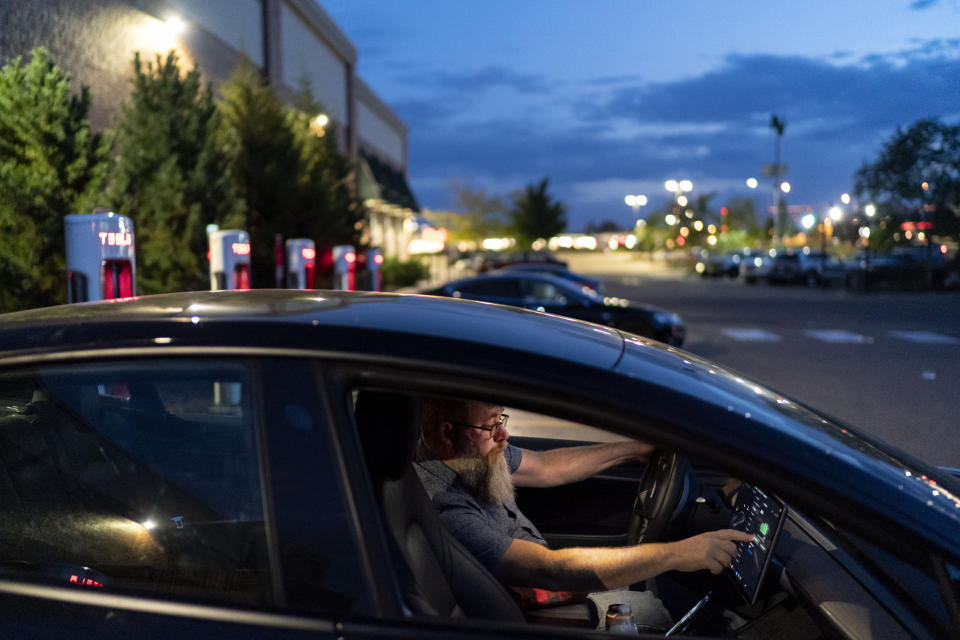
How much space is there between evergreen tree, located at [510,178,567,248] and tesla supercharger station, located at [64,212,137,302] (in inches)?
3362

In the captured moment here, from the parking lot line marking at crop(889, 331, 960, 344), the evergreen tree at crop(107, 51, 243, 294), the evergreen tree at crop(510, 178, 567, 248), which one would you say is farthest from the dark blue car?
the evergreen tree at crop(510, 178, 567, 248)

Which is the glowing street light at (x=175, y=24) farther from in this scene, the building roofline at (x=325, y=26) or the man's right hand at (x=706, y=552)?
the man's right hand at (x=706, y=552)

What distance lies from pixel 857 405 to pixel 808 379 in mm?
2177

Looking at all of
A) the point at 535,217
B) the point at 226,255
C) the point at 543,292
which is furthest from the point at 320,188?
the point at 535,217

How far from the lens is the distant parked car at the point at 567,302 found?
16578 mm

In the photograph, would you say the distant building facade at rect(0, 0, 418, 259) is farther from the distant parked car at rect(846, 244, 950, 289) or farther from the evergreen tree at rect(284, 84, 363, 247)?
the distant parked car at rect(846, 244, 950, 289)

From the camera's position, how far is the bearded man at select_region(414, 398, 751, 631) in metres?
2.37

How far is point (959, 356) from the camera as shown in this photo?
1631 cm

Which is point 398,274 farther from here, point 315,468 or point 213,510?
point 315,468

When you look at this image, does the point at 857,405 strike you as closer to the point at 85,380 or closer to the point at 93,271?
the point at 93,271

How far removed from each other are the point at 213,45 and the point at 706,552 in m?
24.1

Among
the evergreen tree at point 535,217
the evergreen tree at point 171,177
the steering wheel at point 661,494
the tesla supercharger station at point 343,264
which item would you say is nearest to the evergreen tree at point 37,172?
the evergreen tree at point 171,177

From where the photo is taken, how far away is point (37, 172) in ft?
39.0

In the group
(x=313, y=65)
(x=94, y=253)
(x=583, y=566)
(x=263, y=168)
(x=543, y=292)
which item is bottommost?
(x=543, y=292)
